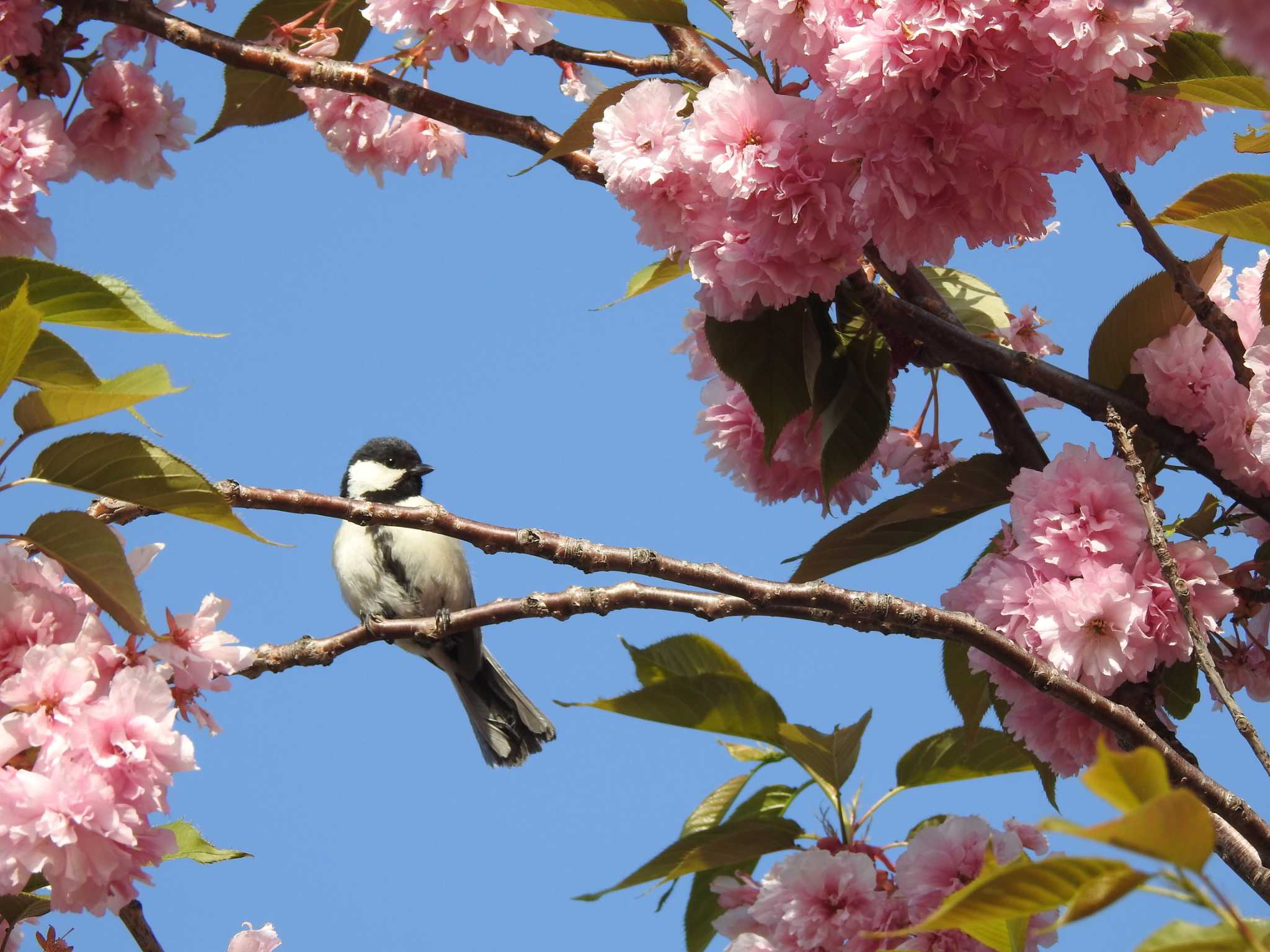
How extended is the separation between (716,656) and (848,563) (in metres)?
0.37

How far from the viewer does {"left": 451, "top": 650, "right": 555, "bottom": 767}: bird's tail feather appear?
6.80 meters

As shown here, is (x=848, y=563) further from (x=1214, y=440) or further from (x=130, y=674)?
(x=130, y=674)

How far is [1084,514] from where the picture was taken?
191 centimetres

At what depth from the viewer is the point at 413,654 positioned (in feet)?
21.7

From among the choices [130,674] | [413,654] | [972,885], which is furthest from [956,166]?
[413,654]

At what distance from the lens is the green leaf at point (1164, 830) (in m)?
0.74

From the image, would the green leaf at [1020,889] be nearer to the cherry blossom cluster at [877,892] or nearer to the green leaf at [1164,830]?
the green leaf at [1164,830]

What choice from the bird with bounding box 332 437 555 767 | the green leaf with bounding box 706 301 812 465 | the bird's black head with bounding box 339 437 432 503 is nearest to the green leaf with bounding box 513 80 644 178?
the green leaf with bounding box 706 301 812 465

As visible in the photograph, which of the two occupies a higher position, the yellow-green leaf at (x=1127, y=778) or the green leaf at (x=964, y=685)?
the green leaf at (x=964, y=685)

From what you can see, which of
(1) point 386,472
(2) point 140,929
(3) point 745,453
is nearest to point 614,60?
(3) point 745,453

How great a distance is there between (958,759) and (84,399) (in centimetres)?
176

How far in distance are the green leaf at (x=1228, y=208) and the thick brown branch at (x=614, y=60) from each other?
888 mm

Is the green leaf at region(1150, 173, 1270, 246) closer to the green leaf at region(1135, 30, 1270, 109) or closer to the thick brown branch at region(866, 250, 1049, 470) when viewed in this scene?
the green leaf at region(1135, 30, 1270, 109)

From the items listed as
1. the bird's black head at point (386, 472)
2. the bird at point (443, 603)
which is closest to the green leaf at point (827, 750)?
the bird at point (443, 603)
